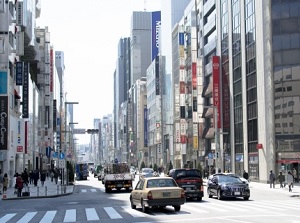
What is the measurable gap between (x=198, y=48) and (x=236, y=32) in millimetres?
23221

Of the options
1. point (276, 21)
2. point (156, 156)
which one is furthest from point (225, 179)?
point (156, 156)

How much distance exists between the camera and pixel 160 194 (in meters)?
22.6

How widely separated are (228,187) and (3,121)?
Answer: 2908cm

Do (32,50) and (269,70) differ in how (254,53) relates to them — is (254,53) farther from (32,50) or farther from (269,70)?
(32,50)

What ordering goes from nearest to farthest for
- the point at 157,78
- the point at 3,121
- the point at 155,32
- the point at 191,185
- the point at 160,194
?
the point at 160,194, the point at 191,185, the point at 3,121, the point at 157,78, the point at 155,32

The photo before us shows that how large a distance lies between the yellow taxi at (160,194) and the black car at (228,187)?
7578 mm

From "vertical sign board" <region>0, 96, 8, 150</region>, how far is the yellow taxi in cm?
3192

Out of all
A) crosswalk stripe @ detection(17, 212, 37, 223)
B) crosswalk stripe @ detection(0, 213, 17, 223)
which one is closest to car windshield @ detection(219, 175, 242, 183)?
crosswalk stripe @ detection(17, 212, 37, 223)

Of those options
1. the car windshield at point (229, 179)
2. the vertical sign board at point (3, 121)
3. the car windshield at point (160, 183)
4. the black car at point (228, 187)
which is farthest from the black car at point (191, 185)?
the vertical sign board at point (3, 121)

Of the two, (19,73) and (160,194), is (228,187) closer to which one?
(160,194)

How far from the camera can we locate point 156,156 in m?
147

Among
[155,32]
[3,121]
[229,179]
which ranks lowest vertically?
[229,179]

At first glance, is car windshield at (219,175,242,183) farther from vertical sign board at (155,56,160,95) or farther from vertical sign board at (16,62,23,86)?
vertical sign board at (155,56,160,95)

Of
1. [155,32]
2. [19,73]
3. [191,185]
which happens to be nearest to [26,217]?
[191,185]
